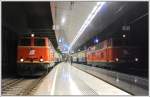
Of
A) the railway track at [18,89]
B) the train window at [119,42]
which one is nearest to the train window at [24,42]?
the railway track at [18,89]

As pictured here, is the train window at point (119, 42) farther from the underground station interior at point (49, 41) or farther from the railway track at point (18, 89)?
the railway track at point (18, 89)

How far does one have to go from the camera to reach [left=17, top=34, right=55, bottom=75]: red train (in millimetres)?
18250

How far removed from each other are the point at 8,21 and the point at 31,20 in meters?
2.73

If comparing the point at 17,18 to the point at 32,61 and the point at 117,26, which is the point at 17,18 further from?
the point at 117,26

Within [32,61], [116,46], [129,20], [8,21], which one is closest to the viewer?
[32,61]

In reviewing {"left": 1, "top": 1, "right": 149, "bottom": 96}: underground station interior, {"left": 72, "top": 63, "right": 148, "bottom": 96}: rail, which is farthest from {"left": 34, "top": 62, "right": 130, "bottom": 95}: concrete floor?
{"left": 72, "top": 63, "right": 148, "bottom": 96}: rail

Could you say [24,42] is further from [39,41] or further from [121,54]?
[121,54]

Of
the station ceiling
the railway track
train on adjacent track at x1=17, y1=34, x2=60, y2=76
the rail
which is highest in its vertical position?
the station ceiling

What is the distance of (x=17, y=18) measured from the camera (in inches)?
806

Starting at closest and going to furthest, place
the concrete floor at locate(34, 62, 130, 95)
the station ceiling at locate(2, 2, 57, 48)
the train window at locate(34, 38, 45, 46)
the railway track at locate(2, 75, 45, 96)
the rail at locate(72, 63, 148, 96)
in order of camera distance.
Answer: the rail at locate(72, 63, 148, 96)
the railway track at locate(2, 75, 45, 96)
the concrete floor at locate(34, 62, 130, 95)
the station ceiling at locate(2, 2, 57, 48)
the train window at locate(34, 38, 45, 46)

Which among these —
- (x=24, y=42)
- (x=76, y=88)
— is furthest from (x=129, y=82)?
(x=24, y=42)

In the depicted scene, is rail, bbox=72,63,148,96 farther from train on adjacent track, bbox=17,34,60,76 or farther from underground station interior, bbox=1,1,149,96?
train on adjacent track, bbox=17,34,60,76

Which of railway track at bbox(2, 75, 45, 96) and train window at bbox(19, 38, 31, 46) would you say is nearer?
railway track at bbox(2, 75, 45, 96)

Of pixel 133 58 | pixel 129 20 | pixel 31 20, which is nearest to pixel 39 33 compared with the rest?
pixel 31 20
